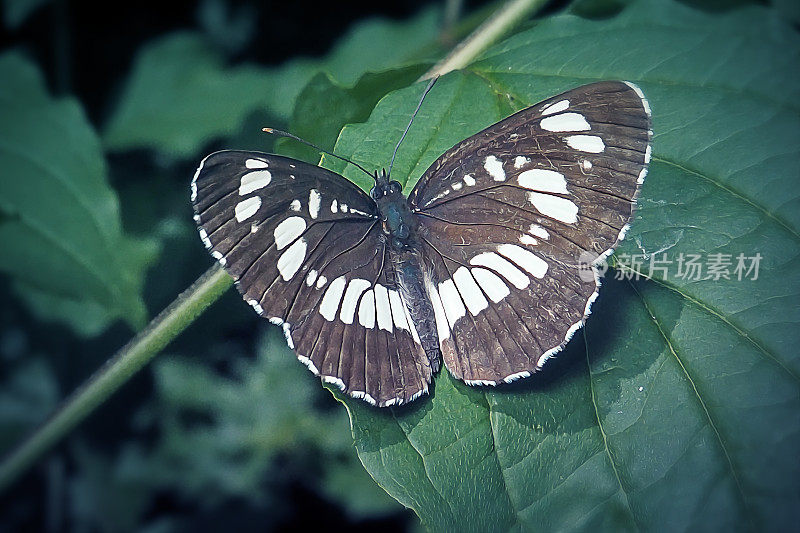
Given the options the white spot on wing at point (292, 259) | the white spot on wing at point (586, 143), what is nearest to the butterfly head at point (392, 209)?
the white spot on wing at point (292, 259)

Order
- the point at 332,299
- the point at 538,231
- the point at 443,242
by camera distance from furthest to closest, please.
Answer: the point at 443,242 → the point at 332,299 → the point at 538,231

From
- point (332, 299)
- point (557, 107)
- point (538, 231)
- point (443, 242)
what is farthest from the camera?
point (443, 242)

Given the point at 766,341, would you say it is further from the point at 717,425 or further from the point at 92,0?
the point at 92,0

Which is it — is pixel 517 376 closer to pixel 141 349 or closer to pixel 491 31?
pixel 141 349

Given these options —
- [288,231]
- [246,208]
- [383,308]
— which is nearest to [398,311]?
[383,308]

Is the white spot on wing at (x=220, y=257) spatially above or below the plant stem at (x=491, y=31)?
below

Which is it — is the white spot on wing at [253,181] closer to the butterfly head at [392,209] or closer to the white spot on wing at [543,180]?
the butterfly head at [392,209]

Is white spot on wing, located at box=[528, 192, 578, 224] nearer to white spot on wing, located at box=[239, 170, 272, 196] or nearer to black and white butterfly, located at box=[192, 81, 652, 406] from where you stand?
black and white butterfly, located at box=[192, 81, 652, 406]

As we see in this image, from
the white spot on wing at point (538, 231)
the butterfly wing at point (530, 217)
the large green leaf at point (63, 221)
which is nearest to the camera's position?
the butterfly wing at point (530, 217)
